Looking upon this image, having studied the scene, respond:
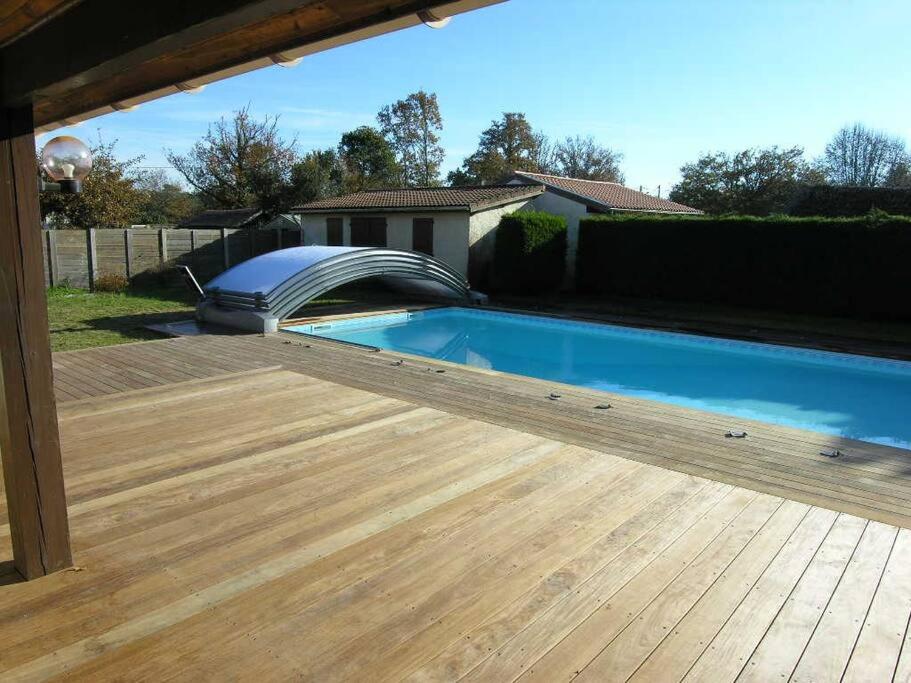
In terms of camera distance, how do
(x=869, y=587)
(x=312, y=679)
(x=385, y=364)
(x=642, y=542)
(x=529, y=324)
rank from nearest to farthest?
(x=312, y=679)
(x=869, y=587)
(x=642, y=542)
(x=385, y=364)
(x=529, y=324)

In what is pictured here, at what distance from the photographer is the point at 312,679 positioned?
1973 mm

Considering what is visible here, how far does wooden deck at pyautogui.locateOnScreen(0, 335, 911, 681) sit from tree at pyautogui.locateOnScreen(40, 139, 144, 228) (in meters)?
15.4

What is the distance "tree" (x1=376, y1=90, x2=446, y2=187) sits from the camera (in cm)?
3794

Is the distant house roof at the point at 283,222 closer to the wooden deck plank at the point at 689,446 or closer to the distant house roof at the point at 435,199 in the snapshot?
the distant house roof at the point at 435,199

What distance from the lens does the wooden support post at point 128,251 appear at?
1531cm

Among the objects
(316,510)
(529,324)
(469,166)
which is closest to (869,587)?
(316,510)

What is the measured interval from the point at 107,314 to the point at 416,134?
29.8 m

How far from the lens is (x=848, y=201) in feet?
59.9

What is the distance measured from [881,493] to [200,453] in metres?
4.27

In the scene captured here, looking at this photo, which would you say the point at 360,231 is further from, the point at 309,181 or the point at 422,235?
the point at 309,181

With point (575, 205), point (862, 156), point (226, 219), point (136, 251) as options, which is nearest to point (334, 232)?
point (136, 251)

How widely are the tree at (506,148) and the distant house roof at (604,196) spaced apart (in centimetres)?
Answer: 1529

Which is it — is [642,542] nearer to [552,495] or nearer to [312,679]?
[552,495]

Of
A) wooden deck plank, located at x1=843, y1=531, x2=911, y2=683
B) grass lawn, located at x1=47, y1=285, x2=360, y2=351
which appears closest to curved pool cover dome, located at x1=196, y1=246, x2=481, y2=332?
grass lawn, located at x1=47, y1=285, x2=360, y2=351
